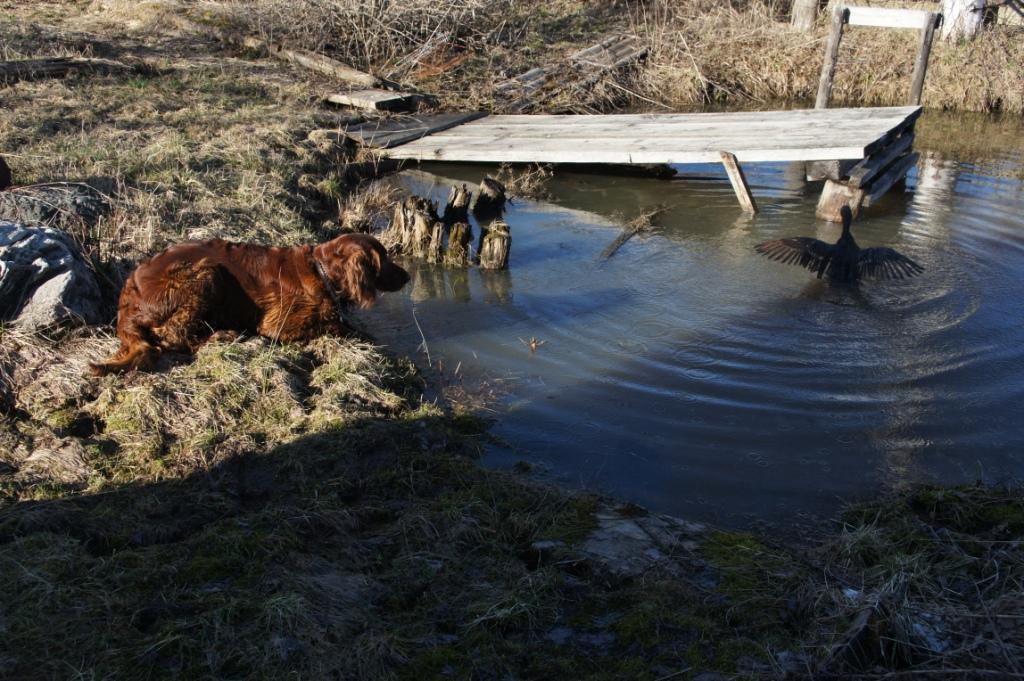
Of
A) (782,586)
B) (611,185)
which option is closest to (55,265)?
(782,586)

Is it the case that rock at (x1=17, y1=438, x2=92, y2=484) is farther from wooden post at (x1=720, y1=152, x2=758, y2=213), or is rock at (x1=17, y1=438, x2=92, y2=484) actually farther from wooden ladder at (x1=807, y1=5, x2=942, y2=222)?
wooden ladder at (x1=807, y1=5, x2=942, y2=222)

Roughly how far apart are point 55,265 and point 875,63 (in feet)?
48.4

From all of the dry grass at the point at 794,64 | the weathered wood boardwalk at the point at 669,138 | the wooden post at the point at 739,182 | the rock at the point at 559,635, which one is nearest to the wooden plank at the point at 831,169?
the weathered wood boardwalk at the point at 669,138

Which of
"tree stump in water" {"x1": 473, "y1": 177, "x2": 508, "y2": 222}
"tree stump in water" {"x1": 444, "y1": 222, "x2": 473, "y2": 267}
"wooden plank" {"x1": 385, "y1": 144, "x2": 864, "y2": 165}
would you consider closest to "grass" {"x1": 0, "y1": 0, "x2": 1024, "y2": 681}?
"tree stump in water" {"x1": 444, "y1": 222, "x2": 473, "y2": 267}

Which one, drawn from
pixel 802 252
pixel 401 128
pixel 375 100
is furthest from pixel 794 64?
pixel 802 252

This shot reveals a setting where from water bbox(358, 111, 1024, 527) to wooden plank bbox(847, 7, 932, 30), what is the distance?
Result: 9.45ft

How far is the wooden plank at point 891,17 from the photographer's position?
1160cm

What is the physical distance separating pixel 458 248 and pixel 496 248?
568 millimetres

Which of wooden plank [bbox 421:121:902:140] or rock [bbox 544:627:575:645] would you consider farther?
wooden plank [bbox 421:121:902:140]

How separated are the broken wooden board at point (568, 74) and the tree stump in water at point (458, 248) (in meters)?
6.12

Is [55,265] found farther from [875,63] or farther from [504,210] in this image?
[875,63]

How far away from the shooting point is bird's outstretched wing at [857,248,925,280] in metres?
7.71

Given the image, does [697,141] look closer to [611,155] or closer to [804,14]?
[611,155]

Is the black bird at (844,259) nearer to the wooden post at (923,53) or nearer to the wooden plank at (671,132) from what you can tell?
the wooden plank at (671,132)
